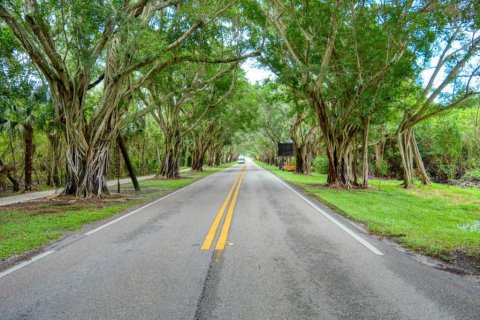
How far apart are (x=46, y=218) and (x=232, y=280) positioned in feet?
23.1

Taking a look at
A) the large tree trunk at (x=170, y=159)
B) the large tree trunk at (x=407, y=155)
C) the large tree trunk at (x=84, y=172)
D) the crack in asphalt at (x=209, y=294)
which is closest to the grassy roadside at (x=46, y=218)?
the large tree trunk at (x=84, y=172)

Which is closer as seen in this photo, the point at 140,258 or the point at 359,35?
the point at 140,258

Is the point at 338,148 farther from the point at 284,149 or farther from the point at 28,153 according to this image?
the point at 284,149

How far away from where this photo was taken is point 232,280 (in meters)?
4.32

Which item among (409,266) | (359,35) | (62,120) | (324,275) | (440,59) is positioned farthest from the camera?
(440,59)

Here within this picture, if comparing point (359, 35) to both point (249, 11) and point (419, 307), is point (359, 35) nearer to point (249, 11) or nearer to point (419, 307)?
point (249, 11)

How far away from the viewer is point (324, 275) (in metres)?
4.57

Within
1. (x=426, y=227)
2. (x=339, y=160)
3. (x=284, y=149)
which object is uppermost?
(x=284, y=149)

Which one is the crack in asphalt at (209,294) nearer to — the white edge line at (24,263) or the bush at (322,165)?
the white edge line at (24,263)

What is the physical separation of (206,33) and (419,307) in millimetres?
12399

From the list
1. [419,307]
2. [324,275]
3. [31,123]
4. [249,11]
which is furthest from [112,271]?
[31,123]

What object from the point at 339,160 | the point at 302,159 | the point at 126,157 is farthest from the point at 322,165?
the point at 126,157

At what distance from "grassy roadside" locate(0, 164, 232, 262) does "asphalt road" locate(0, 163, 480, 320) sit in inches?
24.7

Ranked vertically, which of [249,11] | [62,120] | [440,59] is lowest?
[62,120]
